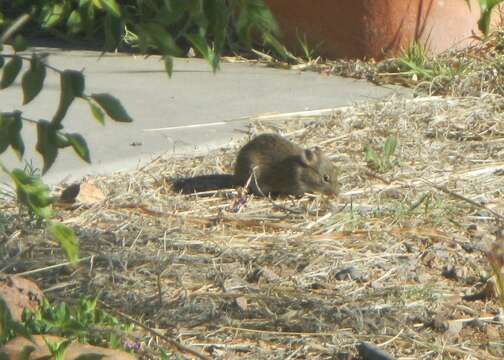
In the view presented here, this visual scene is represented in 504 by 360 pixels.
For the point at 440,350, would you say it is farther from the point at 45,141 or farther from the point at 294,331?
the point at 45,141

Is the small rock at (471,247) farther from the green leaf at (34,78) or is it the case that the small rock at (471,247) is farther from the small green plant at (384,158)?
the green leaf at (34,78)

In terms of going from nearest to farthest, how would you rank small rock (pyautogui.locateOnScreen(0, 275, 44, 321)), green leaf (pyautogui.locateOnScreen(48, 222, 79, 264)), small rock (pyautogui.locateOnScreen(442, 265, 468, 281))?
green leaf (pyautogui.locateOnScreen(48, 222, 79, 264))
small rock (pyautogui.locateOnScreen(0, 275, 44, 321))
small rock (pyautogui.locateOnScreen(442, 265, 468, 281))

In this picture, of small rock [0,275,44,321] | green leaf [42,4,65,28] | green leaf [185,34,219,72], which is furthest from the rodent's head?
green leaf [42,4,65,28]

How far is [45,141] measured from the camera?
200cm

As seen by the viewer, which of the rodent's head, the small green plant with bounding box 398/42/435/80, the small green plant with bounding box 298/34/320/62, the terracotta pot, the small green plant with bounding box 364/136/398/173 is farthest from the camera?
the small green plant with bounding box 298/34/320/62

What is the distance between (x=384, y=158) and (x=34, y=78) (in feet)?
13.1

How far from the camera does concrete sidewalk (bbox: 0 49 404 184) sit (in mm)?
6043

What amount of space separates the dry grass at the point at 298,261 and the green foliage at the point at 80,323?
0.12 metres

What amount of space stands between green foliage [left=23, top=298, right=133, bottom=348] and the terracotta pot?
4934mm

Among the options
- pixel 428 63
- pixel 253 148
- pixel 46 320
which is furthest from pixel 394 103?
pixel 46 320

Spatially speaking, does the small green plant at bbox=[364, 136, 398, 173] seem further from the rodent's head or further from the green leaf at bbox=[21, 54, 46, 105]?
the green leaf at bbox=[21, 54, 46, 105]

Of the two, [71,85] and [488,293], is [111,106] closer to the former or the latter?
[71,85]

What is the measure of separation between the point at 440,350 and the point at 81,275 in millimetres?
1396

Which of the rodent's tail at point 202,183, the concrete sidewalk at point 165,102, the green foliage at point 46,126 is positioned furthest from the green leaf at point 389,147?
the green foliage at point 46,126
